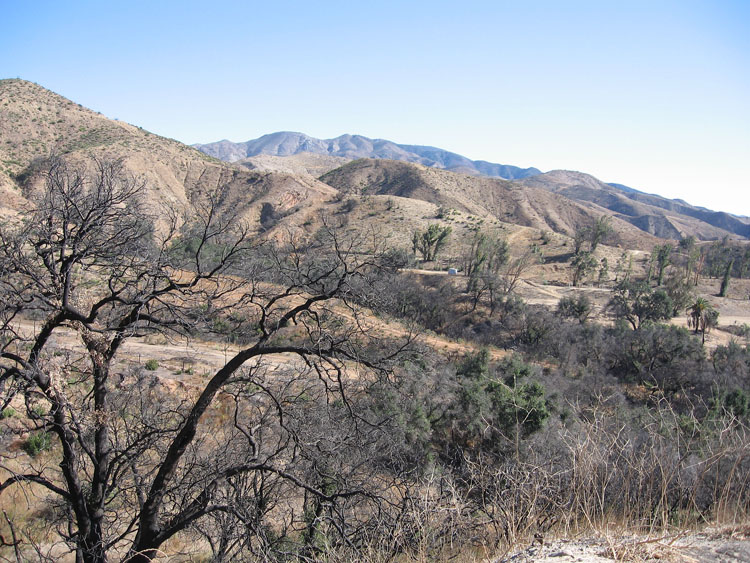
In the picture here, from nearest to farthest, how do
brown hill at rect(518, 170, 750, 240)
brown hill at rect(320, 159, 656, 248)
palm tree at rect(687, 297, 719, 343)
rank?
palm tree at rect(687, 297, 719, 343) → brown hill at rect(320, 159, 656, 248) → brown hill at rect(518, 170, 750, 240)

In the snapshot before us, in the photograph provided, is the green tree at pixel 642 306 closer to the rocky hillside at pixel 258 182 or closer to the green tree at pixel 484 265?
the green tree at pixel 484 265

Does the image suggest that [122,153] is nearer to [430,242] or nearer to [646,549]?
[430,242]

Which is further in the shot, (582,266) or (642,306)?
(582,266)

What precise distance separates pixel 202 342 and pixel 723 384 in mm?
26590

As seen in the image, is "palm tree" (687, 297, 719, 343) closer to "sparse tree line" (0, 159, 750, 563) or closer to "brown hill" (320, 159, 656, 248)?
"sparse tree line" (0, 159, 750, 563)

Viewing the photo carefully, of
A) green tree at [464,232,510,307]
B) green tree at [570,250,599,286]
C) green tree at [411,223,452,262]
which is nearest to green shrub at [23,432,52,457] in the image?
green tree at [464,232,510,307]

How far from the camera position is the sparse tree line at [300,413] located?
4430 millimetres

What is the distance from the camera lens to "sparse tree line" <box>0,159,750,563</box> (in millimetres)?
4430

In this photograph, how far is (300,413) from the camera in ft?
22.6

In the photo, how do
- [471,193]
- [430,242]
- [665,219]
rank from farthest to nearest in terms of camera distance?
[665,219], [471,193], [430,242]

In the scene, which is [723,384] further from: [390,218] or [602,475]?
[390,218]

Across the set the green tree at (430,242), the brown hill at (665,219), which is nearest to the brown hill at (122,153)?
the green tree at (430,242)

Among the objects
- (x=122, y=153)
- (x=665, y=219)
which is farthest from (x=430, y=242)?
(x=665, y=219)

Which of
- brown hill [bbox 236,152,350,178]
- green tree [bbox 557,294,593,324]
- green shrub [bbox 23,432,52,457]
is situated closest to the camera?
green shrub [bbox 23,432,52,457]
